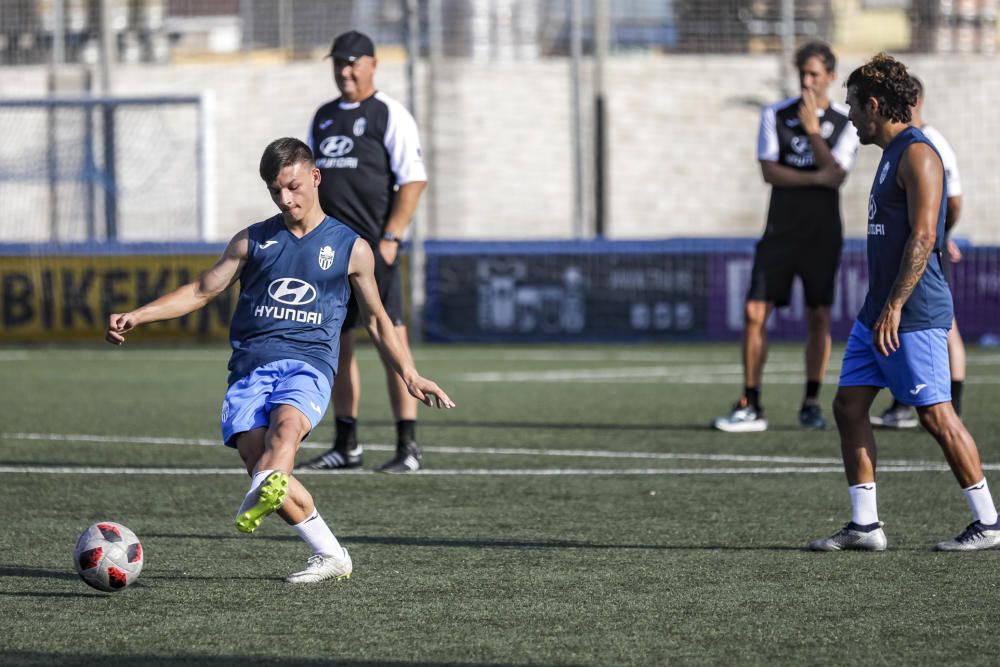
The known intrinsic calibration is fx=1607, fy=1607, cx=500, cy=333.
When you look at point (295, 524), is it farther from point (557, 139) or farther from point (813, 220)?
point (557, 139)

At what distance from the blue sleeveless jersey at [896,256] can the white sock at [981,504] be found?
0.62 meters

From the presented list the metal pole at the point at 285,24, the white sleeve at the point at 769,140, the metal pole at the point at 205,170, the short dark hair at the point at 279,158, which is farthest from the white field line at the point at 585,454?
the metal pole at the point at 285,24

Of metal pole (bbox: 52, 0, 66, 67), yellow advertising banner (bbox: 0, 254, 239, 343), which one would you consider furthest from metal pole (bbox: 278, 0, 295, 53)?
yellow advertising banner (bbox: 0, 254, 239, 343)

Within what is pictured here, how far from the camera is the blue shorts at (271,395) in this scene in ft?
18.1

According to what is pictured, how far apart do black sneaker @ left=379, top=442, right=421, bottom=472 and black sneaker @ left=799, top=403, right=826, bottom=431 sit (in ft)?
9.38

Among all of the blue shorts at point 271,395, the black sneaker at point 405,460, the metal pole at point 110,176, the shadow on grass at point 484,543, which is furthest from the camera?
the metal pole at point 110,176

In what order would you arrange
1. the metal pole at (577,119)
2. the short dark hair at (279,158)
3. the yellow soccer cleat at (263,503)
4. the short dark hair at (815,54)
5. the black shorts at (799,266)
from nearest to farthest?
1. the yellow soccer cleat at (263,503)
2. the short dark hair at (279,158)
3. the short dark hair at (815,54)
4. the black shorts at (799,266)
5. the metal pole at (577,119)

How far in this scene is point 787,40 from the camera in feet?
79.5

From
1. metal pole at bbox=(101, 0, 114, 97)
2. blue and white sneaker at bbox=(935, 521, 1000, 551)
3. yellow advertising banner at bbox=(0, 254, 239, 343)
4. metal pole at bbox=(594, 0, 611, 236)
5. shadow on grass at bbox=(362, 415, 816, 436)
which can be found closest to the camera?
blue and white sneaker at bbox=(935, 521, 1000, 551)

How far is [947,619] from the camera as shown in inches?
189

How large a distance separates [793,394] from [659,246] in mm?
5783

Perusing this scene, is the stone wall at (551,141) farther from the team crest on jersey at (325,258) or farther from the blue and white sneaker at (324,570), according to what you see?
the blue and white sneaker at (324,570)

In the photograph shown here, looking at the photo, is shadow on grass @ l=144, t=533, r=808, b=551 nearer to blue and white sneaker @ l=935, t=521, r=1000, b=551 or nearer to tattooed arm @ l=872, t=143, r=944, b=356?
blue and white sneaker @ l=935, t=521, r=1000, b=551

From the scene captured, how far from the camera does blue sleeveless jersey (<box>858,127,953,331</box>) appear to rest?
5.99m
